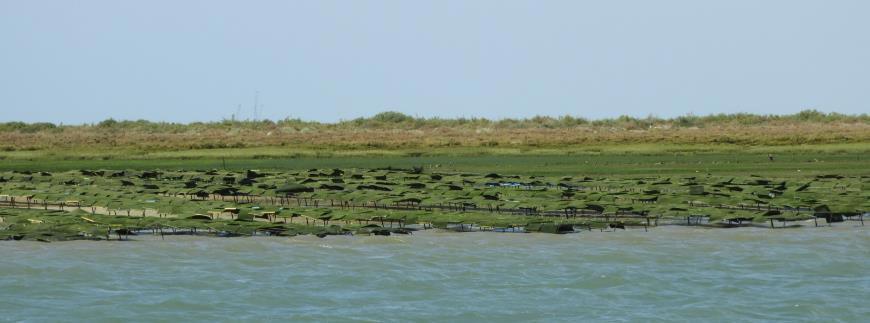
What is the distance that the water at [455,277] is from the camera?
1997 cm

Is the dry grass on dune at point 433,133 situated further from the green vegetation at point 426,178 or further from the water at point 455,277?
the water at point 455,277

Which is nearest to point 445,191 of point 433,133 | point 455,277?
point 455,277

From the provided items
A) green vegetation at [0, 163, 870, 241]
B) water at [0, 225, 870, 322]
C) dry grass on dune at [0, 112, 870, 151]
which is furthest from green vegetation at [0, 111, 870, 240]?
water at [0, 225, 870, 322]

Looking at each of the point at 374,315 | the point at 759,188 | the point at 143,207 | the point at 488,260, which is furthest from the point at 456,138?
the point at 374,315

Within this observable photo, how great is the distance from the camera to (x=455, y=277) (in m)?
23.1

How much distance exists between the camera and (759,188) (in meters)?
36.1

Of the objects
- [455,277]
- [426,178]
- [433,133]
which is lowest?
[455,277]

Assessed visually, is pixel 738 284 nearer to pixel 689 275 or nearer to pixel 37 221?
pixel 689 275

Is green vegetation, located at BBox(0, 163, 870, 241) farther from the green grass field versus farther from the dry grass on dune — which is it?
→ the dry grass on dune

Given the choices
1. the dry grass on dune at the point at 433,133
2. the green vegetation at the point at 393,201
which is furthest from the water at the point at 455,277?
the dry grass on dune at the point at 433,133

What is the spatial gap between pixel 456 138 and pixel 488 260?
49661mm

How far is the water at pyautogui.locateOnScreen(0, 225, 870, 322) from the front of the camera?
20.0 meters

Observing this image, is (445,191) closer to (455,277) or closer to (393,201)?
(393,201)

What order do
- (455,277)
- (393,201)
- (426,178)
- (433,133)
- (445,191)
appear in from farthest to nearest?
1. (433,133)
2. (426,178)
3. (445,191)
4. (393,201)
5. (455,277)
